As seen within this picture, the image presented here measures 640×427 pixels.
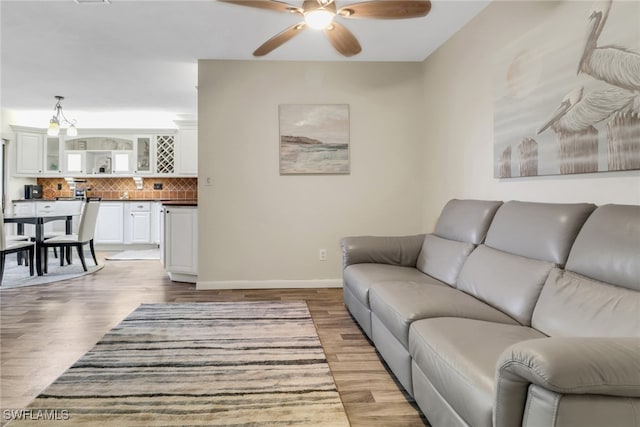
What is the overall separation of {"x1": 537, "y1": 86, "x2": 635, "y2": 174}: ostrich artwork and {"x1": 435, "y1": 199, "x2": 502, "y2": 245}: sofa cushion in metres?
0.54

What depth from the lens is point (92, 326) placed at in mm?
3100

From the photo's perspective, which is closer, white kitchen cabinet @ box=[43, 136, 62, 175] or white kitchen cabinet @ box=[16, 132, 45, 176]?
white kitchen cabinet @ box=[16, 132, 45, 176]

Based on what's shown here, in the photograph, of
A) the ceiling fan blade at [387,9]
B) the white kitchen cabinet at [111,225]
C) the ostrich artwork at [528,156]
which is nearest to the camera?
the ceiling fan blade at [387,9]

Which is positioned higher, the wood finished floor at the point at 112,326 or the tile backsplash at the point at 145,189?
the tile backsplash at the point at 145,189

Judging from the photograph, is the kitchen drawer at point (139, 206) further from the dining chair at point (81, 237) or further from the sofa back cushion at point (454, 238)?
the sofa back cushion at point (454, 238)

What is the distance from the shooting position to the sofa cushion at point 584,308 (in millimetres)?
1402

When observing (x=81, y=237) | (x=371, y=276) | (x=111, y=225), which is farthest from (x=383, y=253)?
(x=111, y=225)

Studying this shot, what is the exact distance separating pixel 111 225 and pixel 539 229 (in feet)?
24.5

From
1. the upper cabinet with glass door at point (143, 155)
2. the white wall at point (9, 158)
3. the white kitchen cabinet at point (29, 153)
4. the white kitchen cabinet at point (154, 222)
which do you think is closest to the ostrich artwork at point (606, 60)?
the white kitchen cabinet at point (154, 222)

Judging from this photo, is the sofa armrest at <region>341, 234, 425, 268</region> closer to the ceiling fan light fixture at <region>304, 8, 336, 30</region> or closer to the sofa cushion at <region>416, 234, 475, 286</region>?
the sofa cushion at <region>416, 234, 475, 286</region>

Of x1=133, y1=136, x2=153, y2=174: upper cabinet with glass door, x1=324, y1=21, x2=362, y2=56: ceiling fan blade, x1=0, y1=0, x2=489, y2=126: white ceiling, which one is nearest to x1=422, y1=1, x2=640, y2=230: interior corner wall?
x1=0, y1=0, x2=489, y2=126: white ceiling

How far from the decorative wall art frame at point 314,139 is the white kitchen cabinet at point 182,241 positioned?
1.26m

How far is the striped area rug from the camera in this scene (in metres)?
1.83

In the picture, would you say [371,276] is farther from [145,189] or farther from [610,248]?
[145,189]
